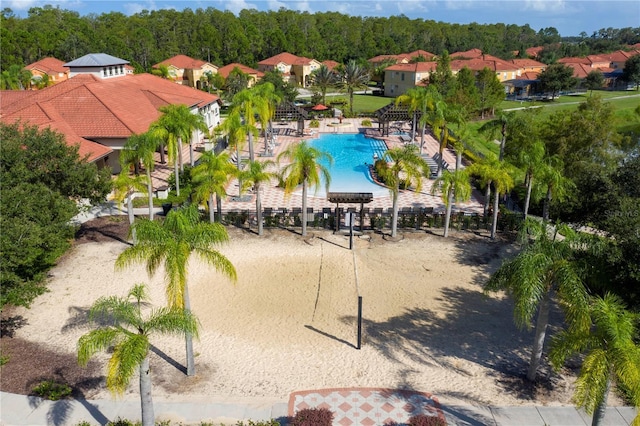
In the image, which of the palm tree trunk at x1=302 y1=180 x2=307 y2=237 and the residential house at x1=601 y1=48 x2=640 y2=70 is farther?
the residential house at x1=601 y1=48 x2=640 y2=70

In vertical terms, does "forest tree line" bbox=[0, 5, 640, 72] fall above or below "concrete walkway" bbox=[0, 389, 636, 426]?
above

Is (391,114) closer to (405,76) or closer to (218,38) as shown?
(405,76)

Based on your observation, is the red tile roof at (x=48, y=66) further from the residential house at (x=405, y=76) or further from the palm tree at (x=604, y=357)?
the palm tree at (x=604, y=357)

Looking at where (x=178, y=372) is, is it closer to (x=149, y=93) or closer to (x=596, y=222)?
(x=596, y=222)

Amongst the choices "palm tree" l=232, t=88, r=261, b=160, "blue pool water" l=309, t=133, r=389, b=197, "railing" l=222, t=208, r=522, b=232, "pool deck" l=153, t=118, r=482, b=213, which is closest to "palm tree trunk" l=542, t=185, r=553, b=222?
"railing" l=222, t=208, r=522, b=232

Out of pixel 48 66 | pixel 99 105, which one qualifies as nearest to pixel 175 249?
pixel 99 105

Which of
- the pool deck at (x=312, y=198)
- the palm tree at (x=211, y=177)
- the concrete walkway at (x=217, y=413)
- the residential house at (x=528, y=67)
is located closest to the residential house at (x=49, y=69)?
the pool deck at (x=312, y=198)

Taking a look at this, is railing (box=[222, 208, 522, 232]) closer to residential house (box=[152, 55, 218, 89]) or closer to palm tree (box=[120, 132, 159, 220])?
palm tree (box=[120, 132, 159, 220])
